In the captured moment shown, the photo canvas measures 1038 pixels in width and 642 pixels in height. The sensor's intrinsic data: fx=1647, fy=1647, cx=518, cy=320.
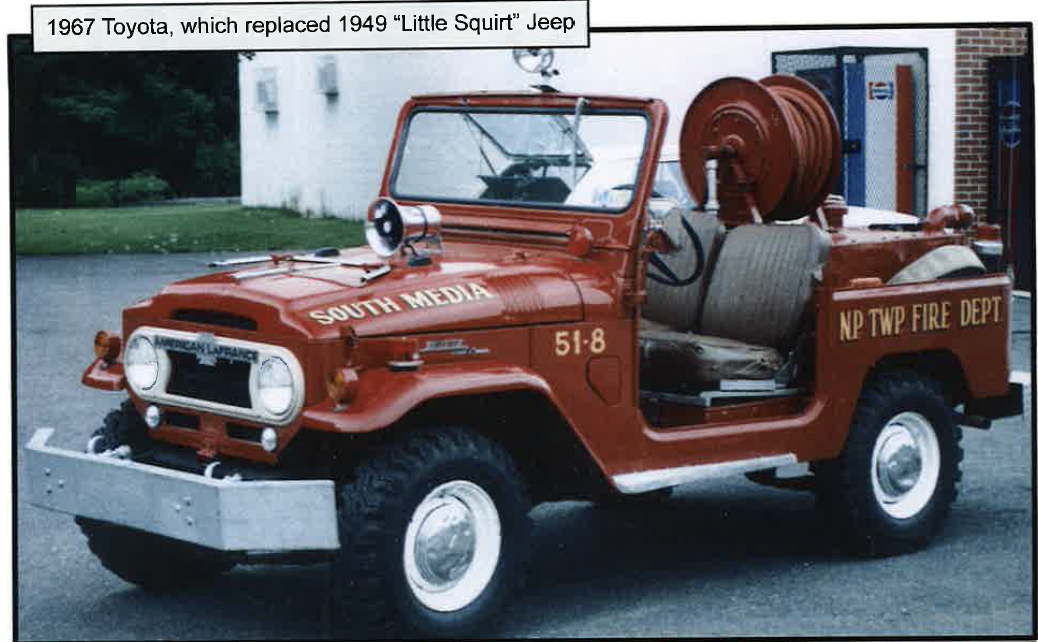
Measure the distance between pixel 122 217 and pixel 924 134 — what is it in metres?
8.42

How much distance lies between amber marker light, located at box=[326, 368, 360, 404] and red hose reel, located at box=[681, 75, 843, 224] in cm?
244

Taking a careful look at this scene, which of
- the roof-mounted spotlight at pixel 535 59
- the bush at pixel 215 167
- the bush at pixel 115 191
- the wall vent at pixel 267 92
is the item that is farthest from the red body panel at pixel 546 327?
the wall vent at pixel 267 92

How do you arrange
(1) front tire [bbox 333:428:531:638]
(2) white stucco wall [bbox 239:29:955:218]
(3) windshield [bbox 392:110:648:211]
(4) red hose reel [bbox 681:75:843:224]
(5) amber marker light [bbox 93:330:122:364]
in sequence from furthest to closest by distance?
(2) white stucco wall [bbox 239:29:955:218], (4) red hose reel [bbox 681:75:843:224], (3) windshield [bbox 392:110:648:211], (5) amber marker light [bbox 93:330:122:364], (1) front tire [bbox 333:428:531:638]

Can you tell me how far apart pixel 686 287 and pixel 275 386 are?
2.41m

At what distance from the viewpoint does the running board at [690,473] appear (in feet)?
19.9

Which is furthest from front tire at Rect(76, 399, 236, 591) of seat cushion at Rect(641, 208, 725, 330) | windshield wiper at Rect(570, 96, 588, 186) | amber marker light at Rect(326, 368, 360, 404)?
seat cushion at Rect(641, 208, 725, 330)

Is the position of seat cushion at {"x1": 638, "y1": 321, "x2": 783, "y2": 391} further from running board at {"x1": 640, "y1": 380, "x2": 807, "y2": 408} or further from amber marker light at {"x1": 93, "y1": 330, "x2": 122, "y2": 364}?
amber marker light at {"x1": 93, "y1": 330, "x2": 122, "y2": 364}

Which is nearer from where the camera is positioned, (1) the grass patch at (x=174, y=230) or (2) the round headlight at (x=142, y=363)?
(2) the round headlight at (x=142, y=363)

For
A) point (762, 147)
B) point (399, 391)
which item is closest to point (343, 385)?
point (399, 391)

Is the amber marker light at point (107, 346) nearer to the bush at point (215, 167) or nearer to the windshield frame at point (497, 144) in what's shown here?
the windshield frame at point (497, 144)

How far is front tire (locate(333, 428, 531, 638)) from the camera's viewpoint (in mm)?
5305

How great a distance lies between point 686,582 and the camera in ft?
21.6

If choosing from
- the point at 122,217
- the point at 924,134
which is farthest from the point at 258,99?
the point at 924,134

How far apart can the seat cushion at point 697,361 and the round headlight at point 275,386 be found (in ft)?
5.92
